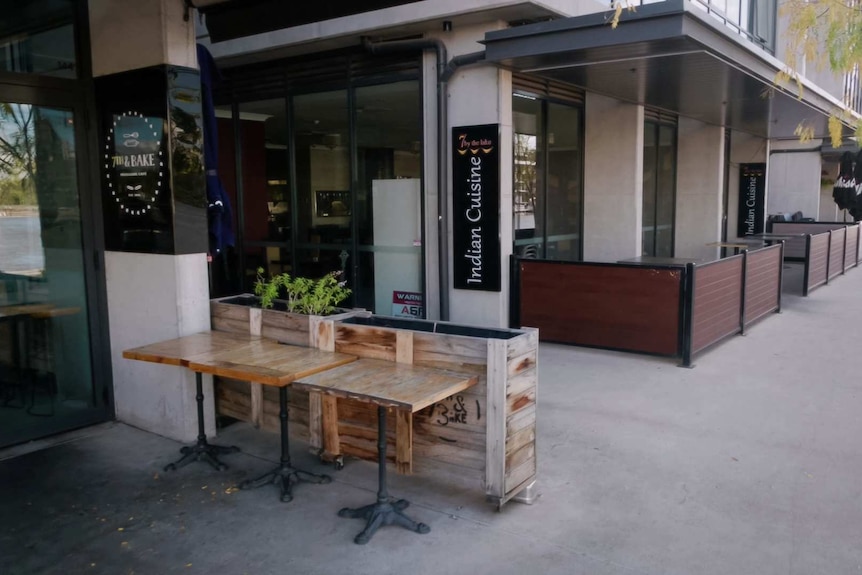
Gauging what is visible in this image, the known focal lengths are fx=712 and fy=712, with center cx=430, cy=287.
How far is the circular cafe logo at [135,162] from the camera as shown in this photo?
200 inches

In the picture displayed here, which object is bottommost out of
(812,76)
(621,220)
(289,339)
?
(289,339)

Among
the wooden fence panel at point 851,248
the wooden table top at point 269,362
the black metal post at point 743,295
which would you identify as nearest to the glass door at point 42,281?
the wooden table top at point 269,362

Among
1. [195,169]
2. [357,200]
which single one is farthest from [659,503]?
[357,200]

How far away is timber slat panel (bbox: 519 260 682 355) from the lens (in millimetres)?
7535

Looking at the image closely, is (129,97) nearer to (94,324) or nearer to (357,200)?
(94,324)

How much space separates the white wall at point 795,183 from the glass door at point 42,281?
2349 centimetres

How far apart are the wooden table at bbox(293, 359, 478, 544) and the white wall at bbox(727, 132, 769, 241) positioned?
1556 cm

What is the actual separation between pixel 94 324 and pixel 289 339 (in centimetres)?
183

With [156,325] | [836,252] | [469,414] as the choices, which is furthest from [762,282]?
[156,325]

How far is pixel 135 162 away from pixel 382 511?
10.3 feet

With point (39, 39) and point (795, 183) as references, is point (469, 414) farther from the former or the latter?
point (795, 183)

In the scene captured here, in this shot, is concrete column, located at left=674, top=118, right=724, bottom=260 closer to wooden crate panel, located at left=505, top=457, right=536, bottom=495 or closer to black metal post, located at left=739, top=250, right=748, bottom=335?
black metal post, located at left=739, top=250, right=748, bottom=335

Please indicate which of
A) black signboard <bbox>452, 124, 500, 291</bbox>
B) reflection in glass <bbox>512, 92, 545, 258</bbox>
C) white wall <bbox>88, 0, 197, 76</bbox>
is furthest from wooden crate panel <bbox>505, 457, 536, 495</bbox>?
reflection in glass <bbox>512, 92, 545, 258</bbox>

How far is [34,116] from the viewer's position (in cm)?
521
